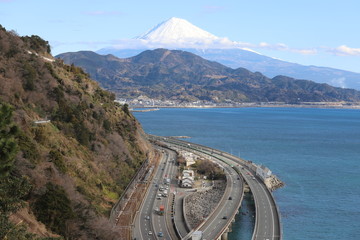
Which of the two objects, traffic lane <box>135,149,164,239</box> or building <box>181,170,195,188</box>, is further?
building <box>181,170,195,188</box>

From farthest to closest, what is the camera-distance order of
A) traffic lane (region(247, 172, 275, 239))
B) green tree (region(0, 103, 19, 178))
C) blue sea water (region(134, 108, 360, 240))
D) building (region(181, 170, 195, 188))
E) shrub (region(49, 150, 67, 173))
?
building (region(181, 170, 195, 188))
blue sea water (region(134, 108, 360, 240))
traffic lane (region(247, 172, 275, 239))
shrub (region(49, 150, 67, 173))
green tree (region(0, 103, 19, 178))

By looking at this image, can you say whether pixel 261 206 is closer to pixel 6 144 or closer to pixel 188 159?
pixel 188 159

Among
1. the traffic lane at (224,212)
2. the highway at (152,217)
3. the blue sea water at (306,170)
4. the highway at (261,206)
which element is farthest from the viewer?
the blue sea water at (306,170)

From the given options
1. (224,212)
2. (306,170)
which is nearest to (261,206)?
(224,212)

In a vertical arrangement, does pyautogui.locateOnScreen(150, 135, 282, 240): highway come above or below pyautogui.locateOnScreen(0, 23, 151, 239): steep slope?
below

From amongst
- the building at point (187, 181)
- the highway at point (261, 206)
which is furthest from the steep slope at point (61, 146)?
the highway at point (261, 206)

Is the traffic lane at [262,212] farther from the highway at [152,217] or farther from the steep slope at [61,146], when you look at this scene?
the steep slope at [61,146]

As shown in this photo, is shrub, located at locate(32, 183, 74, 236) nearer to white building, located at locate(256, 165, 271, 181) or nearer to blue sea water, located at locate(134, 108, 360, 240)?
blue sea water, located at locate(134, 108, 360, 240)

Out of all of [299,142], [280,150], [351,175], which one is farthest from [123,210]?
[299,142]

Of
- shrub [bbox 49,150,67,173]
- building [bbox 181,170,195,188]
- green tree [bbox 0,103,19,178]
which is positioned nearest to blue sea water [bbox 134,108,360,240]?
building [bbox 181,170,195,188]
